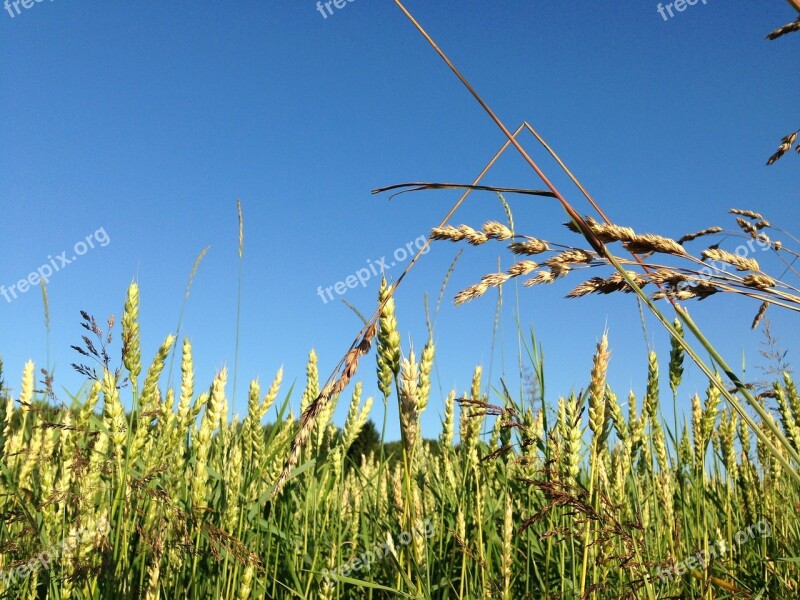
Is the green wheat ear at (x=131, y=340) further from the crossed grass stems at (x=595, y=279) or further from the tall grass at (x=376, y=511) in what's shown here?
the crossed grass stems at (x=595, y=279)

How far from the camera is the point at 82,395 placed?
408 cm

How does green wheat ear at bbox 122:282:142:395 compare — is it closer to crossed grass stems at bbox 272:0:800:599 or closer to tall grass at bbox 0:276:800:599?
tall grass at bbox 0:276:800:599

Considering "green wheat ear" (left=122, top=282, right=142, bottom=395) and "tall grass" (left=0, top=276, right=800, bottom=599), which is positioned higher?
"green wheat ear" (left=122, top=282, right=142, bottom=395)

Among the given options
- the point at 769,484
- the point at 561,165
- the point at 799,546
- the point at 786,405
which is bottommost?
the point at 799,546

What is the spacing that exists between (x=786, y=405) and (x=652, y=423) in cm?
63

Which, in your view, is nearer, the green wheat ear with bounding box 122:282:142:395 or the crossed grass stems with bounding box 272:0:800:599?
the crossed grass stems with bounding box 272:0:800:599

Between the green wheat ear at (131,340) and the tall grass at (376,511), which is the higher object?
the green wheat ear at (131,340)

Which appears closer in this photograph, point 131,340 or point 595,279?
point 595,279

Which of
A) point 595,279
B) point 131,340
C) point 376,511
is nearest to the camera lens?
point 595,279

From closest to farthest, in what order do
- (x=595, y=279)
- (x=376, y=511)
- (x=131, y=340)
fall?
(x=595, y=279)
(x=131, y=340)
(x=376, y=511)

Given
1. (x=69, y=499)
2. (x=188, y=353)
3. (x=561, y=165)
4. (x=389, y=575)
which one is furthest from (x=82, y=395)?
(x=561, y=165)

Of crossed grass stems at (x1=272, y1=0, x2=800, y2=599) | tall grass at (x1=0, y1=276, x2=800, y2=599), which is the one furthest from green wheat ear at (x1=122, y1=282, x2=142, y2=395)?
crossed grass stems at (x1=272, y1=0, x2=800, y2=599)

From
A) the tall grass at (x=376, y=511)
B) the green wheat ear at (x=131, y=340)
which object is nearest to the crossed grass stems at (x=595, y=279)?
the tall grass at (x=376, y=511)

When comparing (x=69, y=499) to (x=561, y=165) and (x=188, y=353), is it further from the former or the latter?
(x=561, y=165)
